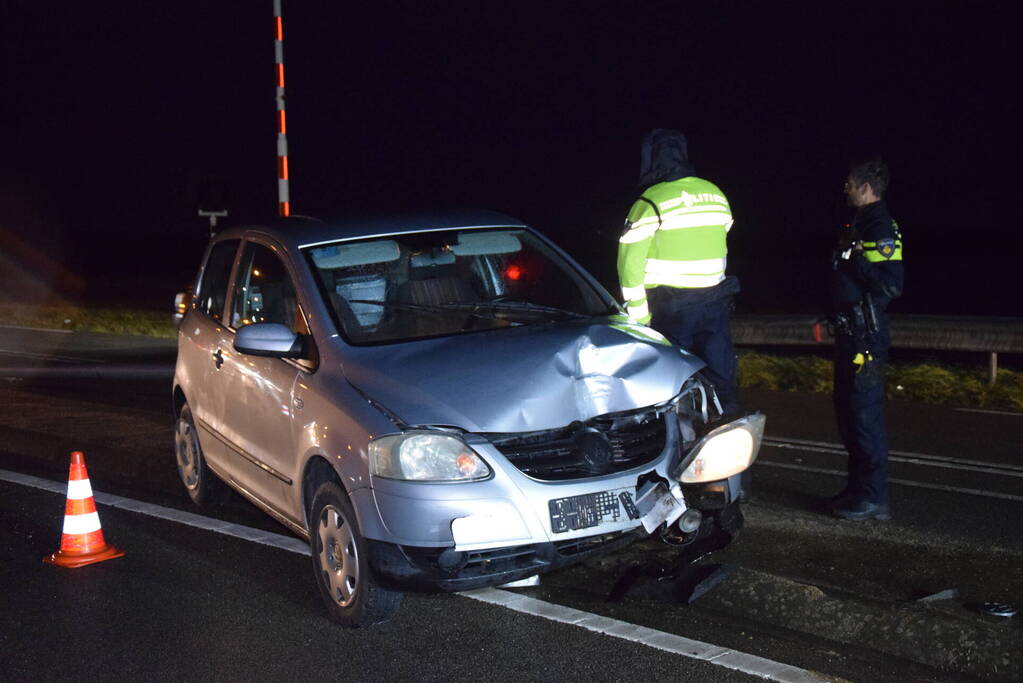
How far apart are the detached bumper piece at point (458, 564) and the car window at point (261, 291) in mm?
1681

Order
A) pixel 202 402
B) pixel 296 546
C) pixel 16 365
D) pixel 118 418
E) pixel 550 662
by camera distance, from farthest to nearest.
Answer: pixel 16 365 < pixel 118 418 < pixel 202 402 < pixel 296 546 < pixel 550 662

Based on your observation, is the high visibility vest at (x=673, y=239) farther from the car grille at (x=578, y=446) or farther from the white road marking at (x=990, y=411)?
the white road marking at (x=990, y=411)

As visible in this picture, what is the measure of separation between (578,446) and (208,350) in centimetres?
262

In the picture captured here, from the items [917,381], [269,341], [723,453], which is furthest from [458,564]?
[917,381]

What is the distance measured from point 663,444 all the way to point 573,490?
546mm

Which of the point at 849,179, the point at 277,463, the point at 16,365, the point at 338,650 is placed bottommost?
the point at 16,365

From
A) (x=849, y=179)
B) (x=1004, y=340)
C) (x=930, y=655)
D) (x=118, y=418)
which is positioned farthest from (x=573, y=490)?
(x=1004, y=340)

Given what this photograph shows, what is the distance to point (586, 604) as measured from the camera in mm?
5312

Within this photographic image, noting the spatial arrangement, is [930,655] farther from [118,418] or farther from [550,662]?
[118,418]

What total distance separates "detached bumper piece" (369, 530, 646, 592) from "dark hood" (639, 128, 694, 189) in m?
2.73

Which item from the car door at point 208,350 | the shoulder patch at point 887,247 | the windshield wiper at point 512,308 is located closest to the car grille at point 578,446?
the windshield wiper at point 512,308

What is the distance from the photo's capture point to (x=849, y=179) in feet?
21.3

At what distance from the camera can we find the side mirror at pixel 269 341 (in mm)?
5410

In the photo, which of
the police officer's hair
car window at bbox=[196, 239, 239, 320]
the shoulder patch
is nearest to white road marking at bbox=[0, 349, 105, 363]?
car window at bbox=[196, 239, 239, 320]
